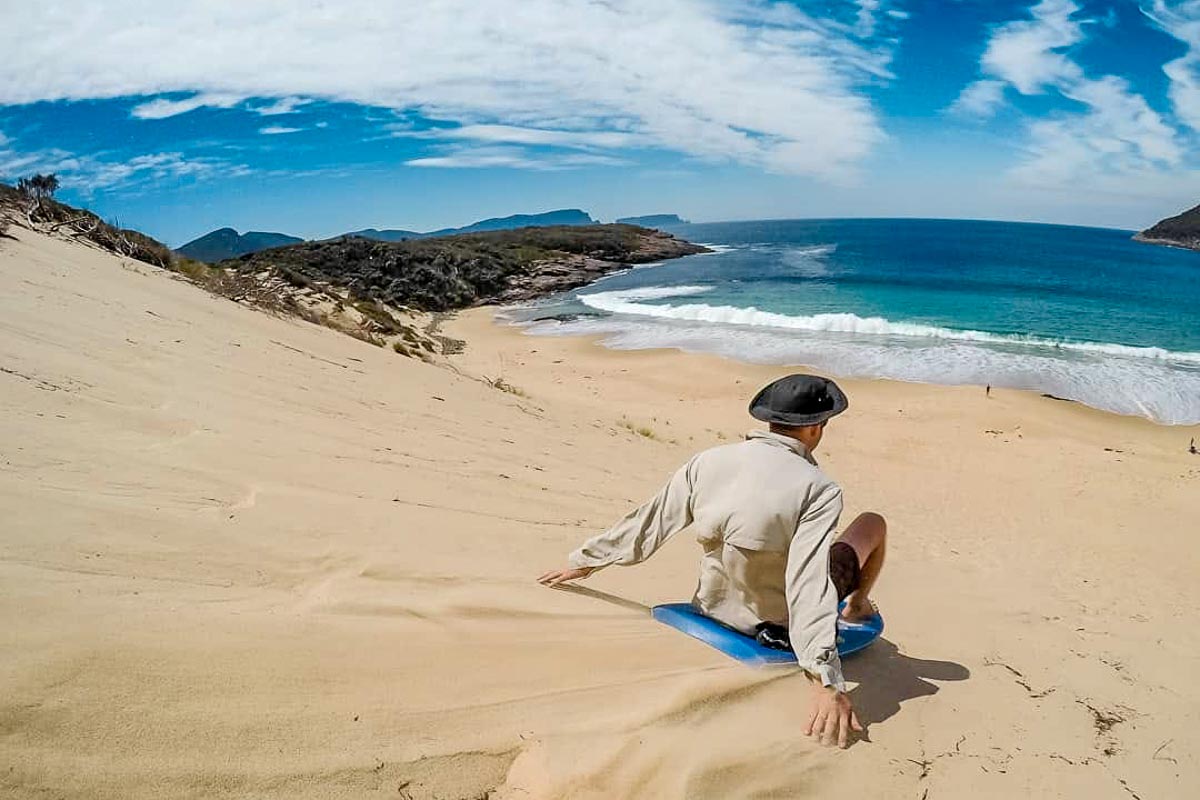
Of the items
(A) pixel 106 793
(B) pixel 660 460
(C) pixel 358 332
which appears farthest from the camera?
(C) pixel 358 332

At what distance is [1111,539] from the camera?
714 centimetres

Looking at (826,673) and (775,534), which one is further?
(775,534)

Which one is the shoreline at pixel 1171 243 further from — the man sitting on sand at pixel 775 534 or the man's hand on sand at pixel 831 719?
the man's hand on sand at pixel 831 719

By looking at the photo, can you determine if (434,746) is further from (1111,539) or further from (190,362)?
(1111,539)

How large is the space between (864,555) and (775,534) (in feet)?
2.73

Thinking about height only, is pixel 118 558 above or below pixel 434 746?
above

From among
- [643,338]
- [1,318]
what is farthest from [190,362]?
[643,338]

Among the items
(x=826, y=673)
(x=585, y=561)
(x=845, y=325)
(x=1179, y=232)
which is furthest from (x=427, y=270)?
(x=1179, y=232)

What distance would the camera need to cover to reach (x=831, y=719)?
83.0 inches

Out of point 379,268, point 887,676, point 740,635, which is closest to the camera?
point 740,635

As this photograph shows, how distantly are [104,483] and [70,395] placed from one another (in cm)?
131

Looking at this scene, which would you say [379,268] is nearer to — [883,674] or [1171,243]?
[883,674]

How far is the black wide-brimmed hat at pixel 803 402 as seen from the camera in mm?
2367

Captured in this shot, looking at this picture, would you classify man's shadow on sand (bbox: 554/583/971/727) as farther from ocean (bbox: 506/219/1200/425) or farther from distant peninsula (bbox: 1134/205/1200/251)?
distant peninsula (bbox: 1134/205/1200/251)
